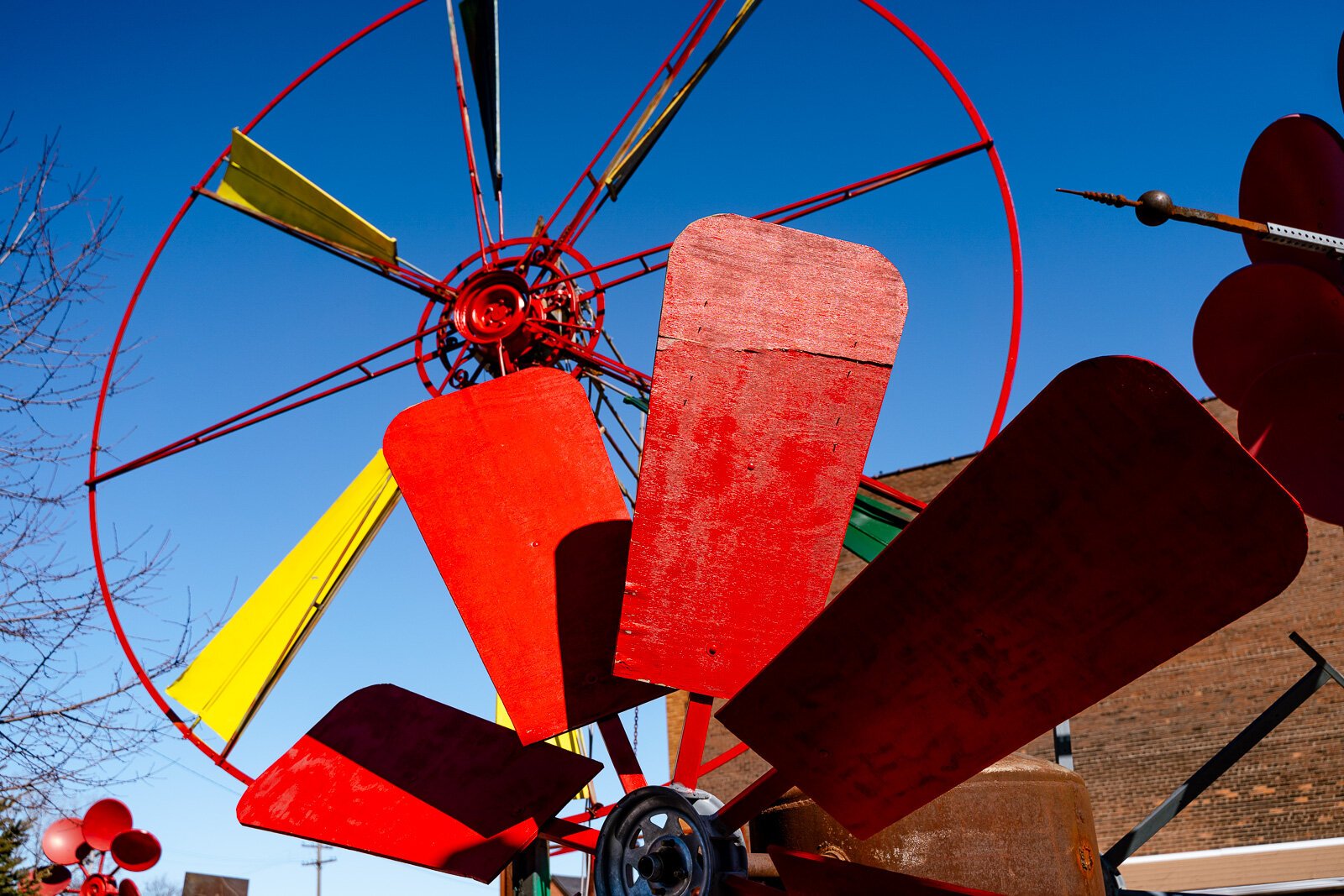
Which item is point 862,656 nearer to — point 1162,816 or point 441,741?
point 441,741

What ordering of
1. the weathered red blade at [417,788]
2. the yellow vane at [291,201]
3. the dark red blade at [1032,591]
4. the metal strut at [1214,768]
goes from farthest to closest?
the yellow vane at [291,201] → the metal strut at [1214,768] → the weathered red blade at [417,788] → the dark red blade at [1032,591]

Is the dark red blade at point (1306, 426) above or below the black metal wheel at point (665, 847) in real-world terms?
above

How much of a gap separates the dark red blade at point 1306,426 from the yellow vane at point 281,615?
16.0ft

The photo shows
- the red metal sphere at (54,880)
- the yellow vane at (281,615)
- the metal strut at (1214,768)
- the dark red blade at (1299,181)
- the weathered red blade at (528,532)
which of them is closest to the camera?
the weathered red blade at (528,532)

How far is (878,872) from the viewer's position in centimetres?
385

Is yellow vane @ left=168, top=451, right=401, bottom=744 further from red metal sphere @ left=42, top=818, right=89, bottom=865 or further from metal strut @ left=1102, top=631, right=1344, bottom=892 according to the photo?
red metal sphere @ left=42, top=818, right=89, bottom=865

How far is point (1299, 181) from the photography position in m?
5.34

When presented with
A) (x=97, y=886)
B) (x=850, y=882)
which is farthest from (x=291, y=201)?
(x=97, y=886)

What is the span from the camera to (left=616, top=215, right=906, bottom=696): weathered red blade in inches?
150

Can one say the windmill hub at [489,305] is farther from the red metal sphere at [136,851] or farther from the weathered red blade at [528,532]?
the red metal sphere at [136,851]

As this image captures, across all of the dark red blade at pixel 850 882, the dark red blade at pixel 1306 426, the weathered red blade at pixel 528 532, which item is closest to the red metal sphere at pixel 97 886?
the weathered red blade at pixel 528 532

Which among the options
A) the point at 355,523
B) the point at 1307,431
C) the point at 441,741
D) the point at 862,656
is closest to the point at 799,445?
the point at 862,656

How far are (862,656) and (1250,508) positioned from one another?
103 cm

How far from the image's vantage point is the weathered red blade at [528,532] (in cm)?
427
